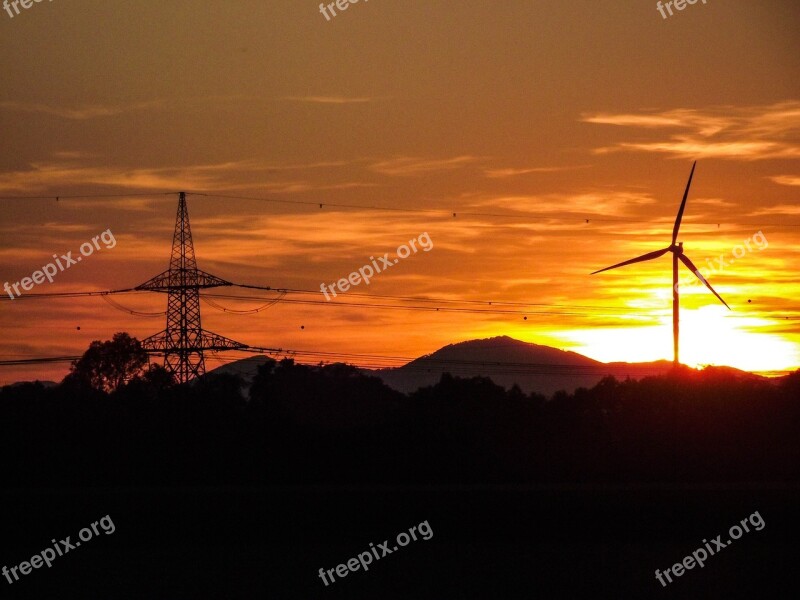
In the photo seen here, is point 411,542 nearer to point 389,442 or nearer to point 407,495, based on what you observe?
point 407,495

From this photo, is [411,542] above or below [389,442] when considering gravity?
below

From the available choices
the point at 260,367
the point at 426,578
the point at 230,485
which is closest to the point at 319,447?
the point at 230,485

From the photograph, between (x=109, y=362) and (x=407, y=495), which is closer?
(x=407, y=495)

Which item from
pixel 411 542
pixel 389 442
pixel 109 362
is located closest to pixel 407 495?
pixel 411 542

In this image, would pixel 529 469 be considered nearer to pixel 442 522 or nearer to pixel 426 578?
pixel 442 522

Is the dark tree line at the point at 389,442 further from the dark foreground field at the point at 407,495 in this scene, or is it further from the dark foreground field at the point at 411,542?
the dark foreground field at the point at 411,542

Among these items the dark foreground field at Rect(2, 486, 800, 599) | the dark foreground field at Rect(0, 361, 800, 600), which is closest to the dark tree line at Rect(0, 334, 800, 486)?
the dark foreground field at Rect(0, 361, 800, 600)

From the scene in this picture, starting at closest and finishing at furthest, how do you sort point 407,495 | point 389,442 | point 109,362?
point 407,495
point 389,442
point 109,362

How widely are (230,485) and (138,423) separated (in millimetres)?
19176

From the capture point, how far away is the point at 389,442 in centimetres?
9319

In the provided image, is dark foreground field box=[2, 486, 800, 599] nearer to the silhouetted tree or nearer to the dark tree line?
the dark tree line

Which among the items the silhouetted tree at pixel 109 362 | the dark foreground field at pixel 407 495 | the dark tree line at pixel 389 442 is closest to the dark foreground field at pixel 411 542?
the dark foreground field at pixel 407 495

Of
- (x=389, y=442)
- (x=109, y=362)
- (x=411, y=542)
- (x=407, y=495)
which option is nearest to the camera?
(x=411, y=542)

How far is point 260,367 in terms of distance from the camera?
150 meters
